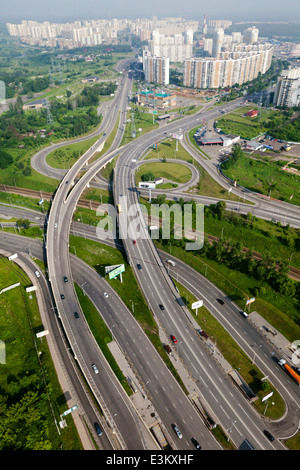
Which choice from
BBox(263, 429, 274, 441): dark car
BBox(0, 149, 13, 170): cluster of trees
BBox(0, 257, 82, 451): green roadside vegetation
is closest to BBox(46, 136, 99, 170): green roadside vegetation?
BBox(0, 149, 13, 170): cluster of trees

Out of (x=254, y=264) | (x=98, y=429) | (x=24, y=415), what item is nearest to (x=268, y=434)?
(x=98, y=429)

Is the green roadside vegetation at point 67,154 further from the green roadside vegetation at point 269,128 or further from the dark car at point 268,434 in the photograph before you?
the dark car at point 268,434

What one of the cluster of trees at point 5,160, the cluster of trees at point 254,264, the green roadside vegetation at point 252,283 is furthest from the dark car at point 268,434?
the cluster of trees at point 5,160

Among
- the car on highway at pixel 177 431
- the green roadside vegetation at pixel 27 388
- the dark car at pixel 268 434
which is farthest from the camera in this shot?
the car on highway at pixel 177 431

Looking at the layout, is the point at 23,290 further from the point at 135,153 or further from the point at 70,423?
the point at 135,153

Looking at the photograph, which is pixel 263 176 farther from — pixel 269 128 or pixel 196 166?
pixel 269 128
